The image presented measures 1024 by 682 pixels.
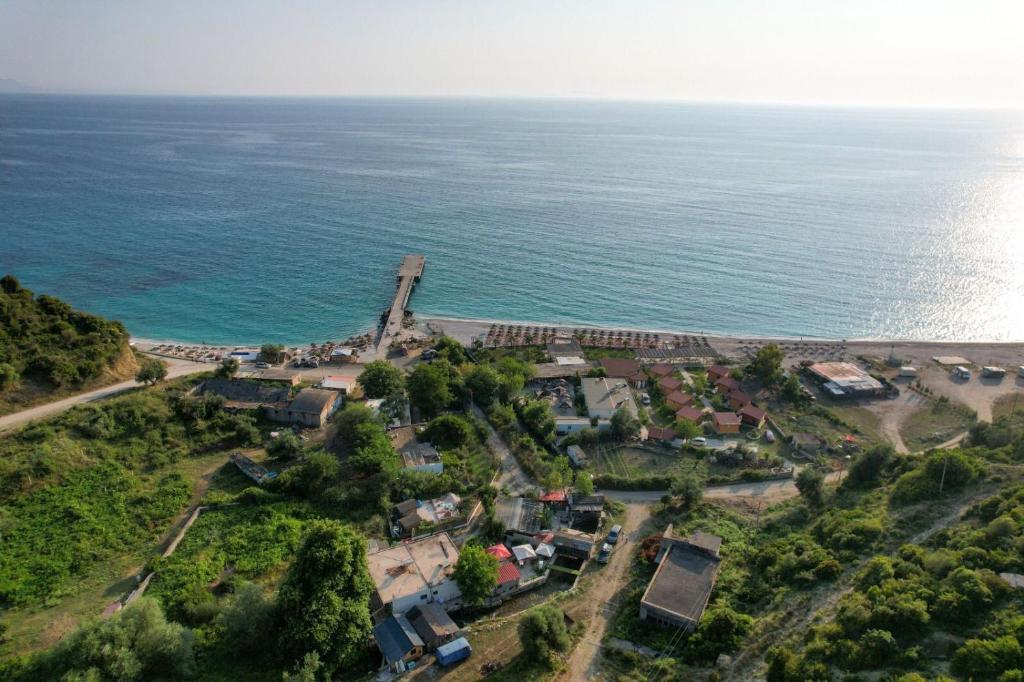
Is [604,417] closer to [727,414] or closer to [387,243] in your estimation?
[727,414]

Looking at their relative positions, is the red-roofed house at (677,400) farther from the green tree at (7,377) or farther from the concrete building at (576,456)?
the green tree at (7,377)

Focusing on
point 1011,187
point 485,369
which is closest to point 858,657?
point 485,369

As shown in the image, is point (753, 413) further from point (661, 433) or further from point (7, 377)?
point (7, 377)

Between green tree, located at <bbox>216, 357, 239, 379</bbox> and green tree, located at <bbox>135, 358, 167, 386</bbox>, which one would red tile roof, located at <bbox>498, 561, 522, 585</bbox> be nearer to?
green tree, located at <bbox>216, 357, 239, 379</bbox>

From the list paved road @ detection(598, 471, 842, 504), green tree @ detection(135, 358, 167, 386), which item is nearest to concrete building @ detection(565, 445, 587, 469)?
paved road @ detection(598, 471, 842, 504)

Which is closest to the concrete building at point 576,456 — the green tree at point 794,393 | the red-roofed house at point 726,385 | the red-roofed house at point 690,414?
the red-roofed house at point 690,414

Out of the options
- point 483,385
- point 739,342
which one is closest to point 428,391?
point 483,385
